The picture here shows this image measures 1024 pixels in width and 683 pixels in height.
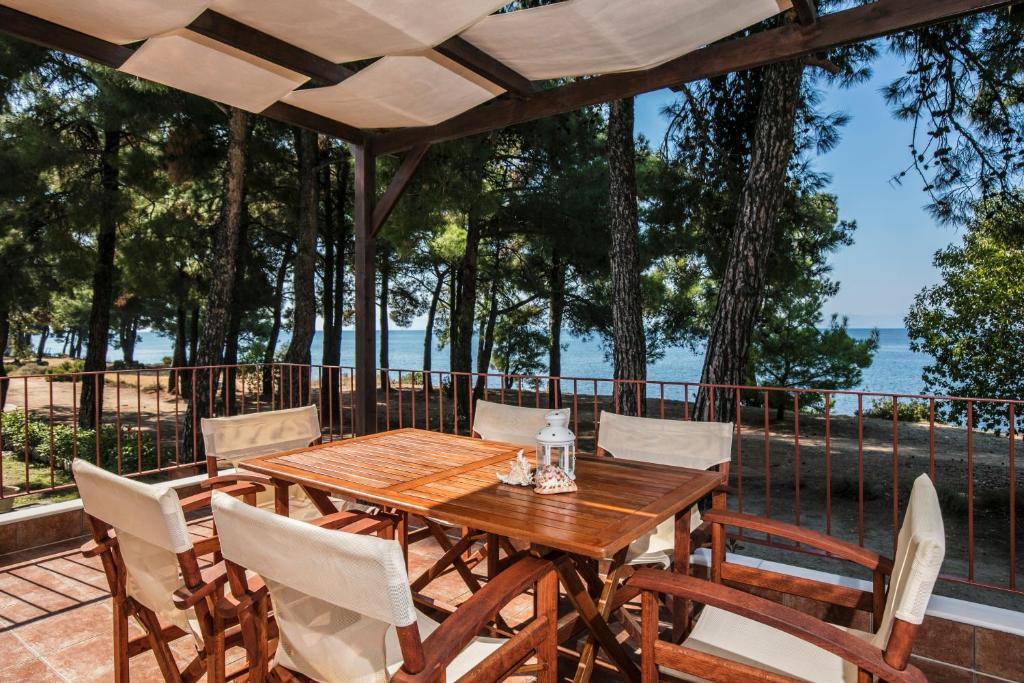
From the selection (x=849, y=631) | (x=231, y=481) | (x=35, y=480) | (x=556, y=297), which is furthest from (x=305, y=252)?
(x=849, y=631)

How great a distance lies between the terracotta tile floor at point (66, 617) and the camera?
242 centimetres

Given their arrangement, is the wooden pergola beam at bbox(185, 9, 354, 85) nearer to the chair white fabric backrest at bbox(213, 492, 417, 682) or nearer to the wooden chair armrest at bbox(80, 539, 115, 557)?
the wooden chair armrest at bbox(80, 539, 115, 557)

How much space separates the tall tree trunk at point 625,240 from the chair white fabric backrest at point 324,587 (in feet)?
18.1

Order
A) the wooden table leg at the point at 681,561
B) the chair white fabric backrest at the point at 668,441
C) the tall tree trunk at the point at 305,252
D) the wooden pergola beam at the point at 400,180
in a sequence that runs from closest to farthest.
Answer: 1. the wooden table leg at the point at 681,561
2. the chair white fabric backrest at the point at 668,441
3. the wooden pergola beam at the point at 400,180
4. the tall tree trunk at the point at 305,252

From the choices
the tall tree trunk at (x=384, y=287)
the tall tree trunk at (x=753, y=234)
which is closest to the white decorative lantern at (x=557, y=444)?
the tall tree trunk at (x=753, y=234)

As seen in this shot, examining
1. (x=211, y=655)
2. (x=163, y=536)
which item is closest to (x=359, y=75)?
(x=163, y=536)

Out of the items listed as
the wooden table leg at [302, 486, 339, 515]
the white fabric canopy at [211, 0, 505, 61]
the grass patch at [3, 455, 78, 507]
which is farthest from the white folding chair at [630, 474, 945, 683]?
the grass patch at [3, 455, 78, 507]

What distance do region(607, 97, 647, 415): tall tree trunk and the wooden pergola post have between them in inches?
116

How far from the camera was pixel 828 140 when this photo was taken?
843cm

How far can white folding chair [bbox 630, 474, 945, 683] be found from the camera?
1288mm

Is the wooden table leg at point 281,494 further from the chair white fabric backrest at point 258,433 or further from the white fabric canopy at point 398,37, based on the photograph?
the white fabric canopy at point 398,37

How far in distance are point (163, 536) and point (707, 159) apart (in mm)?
7844

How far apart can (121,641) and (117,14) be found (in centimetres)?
240

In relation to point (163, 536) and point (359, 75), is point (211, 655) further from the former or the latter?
point (359, 75)
